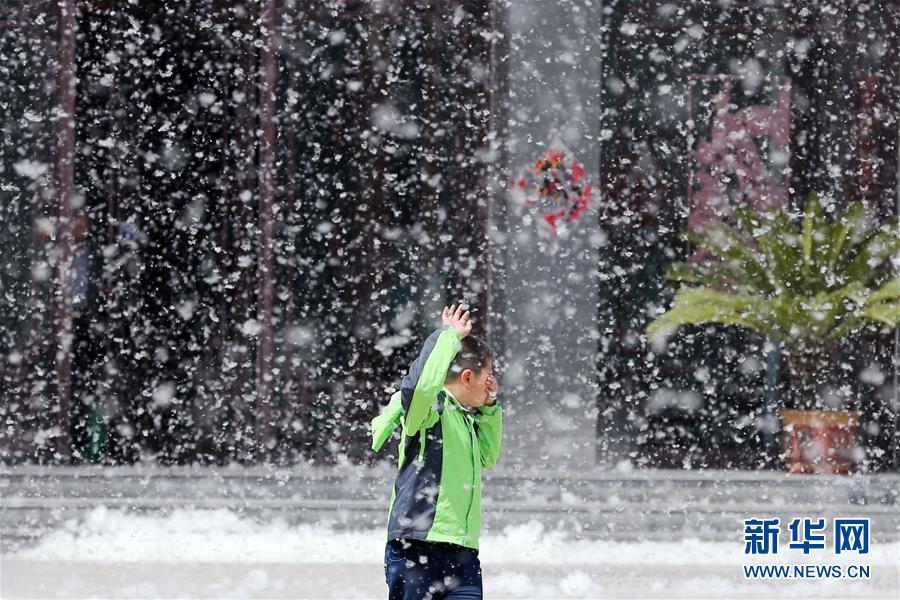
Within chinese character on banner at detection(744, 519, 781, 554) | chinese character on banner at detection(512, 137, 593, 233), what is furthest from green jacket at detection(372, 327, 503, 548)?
chinese character on banner at detection(512, 137, 593, 233)

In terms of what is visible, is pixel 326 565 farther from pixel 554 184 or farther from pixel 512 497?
pixel 554 184

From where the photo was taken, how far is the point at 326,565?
7.41m

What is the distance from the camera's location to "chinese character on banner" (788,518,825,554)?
775 cm

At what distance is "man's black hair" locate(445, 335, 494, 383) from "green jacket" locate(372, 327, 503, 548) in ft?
0.13

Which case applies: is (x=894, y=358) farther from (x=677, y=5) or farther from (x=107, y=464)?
(x=107, y=464)

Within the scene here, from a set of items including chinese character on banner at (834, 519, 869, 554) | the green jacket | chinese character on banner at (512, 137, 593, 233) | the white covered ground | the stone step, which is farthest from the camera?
chinese character on banner at (512, 137, 593, 233)

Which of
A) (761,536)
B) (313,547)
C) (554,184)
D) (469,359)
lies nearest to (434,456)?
(469,359)

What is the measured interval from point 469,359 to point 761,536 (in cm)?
456

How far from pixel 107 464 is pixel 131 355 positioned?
939mm

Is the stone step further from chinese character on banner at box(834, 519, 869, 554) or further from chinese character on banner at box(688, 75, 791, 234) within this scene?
chinese character on banner at box(688, 75, 791, 234)

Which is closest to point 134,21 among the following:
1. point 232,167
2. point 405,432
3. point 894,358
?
point 232,167

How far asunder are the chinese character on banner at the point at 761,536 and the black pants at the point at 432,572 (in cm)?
386

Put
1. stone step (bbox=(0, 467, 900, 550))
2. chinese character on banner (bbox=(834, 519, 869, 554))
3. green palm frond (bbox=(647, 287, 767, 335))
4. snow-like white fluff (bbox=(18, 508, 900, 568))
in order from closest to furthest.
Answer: snow-like white fluff (bbox=(18, 508, 900, 568)), chinese character on banner (bbox=(834, 519, 869, 554)), stone step (bbox=(0, 467, 900, 550)), green palm frond (bbox=(647, 287, 767, 335))

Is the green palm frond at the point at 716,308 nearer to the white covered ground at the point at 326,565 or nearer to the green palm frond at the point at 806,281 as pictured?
the green palm frond at the point at 806,281
